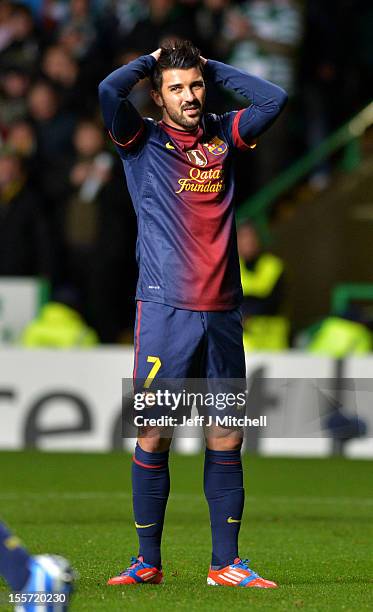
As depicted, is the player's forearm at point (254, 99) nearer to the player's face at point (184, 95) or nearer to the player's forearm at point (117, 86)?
the player's face at point (184, 95)

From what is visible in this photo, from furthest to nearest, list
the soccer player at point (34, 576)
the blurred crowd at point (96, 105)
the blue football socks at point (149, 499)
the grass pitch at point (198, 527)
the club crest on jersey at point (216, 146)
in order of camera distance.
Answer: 1. the blurred crowd at point (96, 105)
2. the club crest on jersey at point (216, 146)
3. the blue football socks at point (149, 499)
4. the grass pitch at point (198, 527)
5. the soccer player at point (34, 576)

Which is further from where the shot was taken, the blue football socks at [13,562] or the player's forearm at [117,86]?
the player's forearm at [117,86]

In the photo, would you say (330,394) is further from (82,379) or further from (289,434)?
(82,379)

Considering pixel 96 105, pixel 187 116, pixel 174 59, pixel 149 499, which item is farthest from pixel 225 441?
pixel 96 105

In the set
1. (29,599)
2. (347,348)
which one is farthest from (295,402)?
(29,599)

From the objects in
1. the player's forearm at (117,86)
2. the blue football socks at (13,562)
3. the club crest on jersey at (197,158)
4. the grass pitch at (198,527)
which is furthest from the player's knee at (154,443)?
the blue football socks at (13,562)

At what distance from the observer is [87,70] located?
13422mm

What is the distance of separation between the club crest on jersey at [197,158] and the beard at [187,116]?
0.10 m

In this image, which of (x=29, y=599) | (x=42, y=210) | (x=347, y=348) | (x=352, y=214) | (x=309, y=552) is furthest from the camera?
(x=352, y=214)

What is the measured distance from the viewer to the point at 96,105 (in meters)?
13.7

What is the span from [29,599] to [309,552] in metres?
2.68

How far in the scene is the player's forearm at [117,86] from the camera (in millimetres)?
5363

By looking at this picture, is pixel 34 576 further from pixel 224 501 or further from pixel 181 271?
pixel 181 271

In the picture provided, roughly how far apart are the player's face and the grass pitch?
187 centimetres
